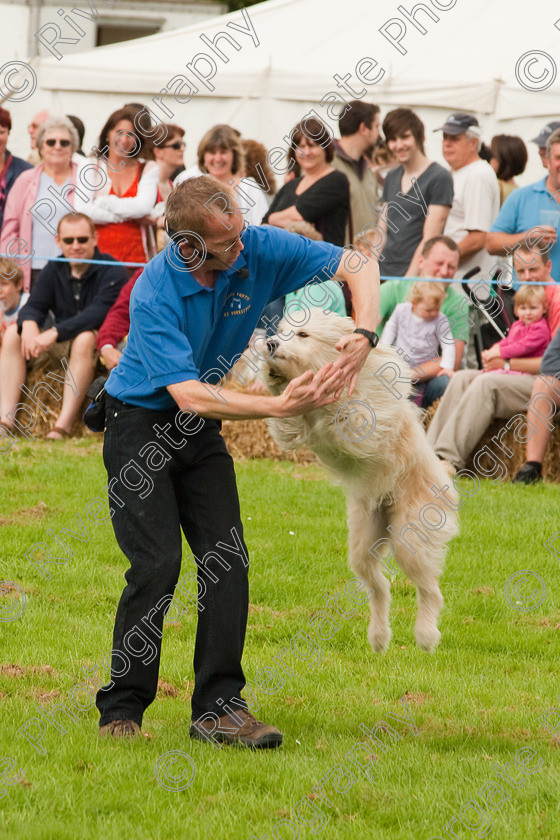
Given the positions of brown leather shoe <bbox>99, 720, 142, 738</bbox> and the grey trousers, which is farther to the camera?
the grey trousers

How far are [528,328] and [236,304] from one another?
560 centimetres

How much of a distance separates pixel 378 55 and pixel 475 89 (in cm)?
144

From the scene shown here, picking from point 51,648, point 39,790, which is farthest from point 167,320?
point 51,648

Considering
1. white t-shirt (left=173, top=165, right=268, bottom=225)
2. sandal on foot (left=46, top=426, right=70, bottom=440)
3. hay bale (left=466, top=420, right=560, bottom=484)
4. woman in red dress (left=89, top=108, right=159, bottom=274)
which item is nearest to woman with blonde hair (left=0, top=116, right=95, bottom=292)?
woman in red dress (left=89, top=108, right=159, bottom=274)

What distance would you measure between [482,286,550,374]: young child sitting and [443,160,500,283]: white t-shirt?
132 centimetres

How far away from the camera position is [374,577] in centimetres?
570

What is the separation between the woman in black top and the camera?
10711 mm

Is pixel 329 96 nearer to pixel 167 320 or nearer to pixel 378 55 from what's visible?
pixel 378 55

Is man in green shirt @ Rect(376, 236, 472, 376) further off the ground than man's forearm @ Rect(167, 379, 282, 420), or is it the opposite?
man in green shirt @ Rect(376, 236, 472, 376)

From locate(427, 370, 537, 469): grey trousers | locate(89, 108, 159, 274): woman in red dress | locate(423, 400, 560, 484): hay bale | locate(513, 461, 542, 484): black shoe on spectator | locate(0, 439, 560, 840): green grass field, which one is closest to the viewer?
locate(0, 439, 560, 840): green grass field

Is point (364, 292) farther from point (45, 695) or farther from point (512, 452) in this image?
point (512, 452)

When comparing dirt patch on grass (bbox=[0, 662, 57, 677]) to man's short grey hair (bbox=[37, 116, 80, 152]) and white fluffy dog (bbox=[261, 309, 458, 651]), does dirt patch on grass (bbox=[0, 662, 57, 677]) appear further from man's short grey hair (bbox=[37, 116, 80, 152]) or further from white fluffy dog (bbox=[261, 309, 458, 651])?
man's short grey hair (bbox=[37, 116, 80, 152])

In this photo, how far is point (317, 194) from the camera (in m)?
10.7

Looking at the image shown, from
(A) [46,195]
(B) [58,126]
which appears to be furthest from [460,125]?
(A) [46,195]
